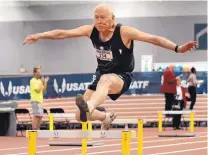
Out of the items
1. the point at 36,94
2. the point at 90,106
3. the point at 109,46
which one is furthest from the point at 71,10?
the point at 90,106

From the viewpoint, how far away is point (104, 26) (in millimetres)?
7848

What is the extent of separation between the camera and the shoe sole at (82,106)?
723 cm

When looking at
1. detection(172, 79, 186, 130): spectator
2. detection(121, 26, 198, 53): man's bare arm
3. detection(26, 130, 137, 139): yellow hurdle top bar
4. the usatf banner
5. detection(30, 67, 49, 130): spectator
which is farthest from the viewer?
the usatf banner

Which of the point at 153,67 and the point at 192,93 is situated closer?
the point at 192,93

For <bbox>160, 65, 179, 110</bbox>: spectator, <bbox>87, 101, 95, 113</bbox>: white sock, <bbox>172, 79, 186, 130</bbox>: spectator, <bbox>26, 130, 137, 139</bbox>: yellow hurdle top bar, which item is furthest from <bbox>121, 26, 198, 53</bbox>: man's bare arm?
<bbox>172, 79, 186, 130</bbox>: spectator

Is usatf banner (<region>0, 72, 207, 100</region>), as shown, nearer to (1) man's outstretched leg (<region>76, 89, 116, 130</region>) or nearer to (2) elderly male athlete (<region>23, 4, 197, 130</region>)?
(1) man's outstretched leg (<region>76, 89, 116, 130</region>)

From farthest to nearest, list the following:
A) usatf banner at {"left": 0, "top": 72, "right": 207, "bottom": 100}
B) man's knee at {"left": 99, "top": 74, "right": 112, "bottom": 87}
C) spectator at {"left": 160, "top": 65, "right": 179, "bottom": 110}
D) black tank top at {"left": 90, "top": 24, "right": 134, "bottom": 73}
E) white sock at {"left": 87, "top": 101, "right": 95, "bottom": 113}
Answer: usatf banner at {"left": 0, "top": 72, "right": 207, "bottom": 100}, spectator at {"left": 160, "top": 65, "right": 179, "bottom": 110}, black tank top at {"left": 90, "top": 24, "right": 134, "bottom": 73}, man's knee at {"left": 99, "top": 74, "right": 112, "bottom": 87}, white sock at {"left": 87, "top": 101, "right": 95, "bottom": 113}

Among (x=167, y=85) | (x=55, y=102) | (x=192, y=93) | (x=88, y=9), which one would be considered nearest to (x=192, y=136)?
(x=167, y=85)

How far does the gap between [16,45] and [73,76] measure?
9.55 m

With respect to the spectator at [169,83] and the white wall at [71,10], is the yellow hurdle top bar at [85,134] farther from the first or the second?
the white wall at [71,10]

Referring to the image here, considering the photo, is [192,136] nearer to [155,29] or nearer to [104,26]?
[104,26]

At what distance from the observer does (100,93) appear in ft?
24.9

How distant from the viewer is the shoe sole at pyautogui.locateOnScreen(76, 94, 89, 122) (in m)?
7.23

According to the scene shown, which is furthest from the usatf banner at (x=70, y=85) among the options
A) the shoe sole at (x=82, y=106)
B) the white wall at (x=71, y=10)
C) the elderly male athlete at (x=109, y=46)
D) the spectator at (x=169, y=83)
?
the shoe sole at (x=82, y=106)
